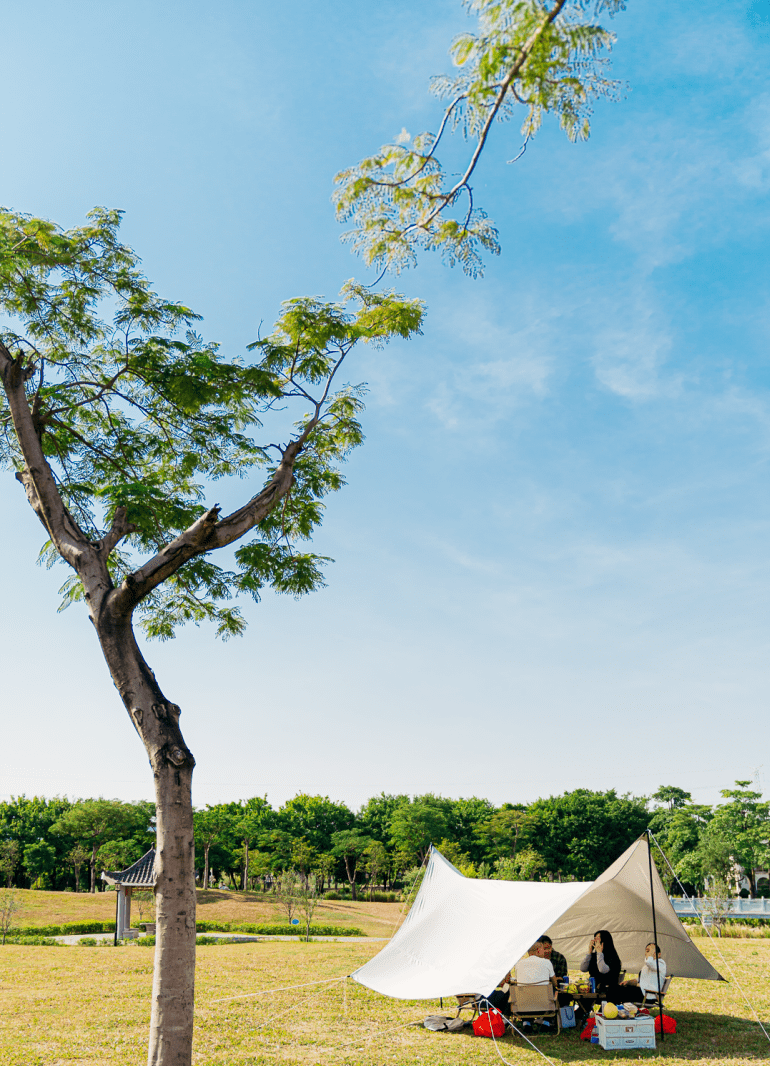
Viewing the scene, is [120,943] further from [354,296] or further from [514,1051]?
[354,296]

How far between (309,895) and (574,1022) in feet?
57.5

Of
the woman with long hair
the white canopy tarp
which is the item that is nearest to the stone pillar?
the white canopy tarp

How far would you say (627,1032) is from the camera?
8.02 metres

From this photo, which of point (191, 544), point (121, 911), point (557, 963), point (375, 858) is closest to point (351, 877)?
point (375, 858)

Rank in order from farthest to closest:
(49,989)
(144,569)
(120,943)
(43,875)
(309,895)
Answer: (43,875), (309,895), (120,943), (49,989), (144,569)

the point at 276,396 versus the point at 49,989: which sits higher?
the point at 276,396

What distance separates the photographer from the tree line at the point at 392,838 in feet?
133

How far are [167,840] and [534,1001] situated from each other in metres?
5.77

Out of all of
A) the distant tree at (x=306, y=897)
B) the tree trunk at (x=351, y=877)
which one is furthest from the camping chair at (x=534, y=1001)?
the tree trunk at (x=351, y=877)

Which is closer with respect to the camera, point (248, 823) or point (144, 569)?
point (144, 569)

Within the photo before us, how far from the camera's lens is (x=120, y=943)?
864 inches

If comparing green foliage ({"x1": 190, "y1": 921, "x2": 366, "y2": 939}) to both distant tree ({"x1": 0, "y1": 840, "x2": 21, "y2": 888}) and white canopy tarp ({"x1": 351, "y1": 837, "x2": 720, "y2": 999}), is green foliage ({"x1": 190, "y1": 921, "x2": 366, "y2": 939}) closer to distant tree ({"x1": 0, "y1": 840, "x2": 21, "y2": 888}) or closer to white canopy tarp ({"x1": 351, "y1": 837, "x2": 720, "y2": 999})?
distant tree ({"x1": 0, "y1": 840, "x2": 21, "y2": 888})

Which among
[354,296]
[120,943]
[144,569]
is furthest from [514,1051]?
[120,943]

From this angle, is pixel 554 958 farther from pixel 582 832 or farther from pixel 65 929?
pixel 582 832
